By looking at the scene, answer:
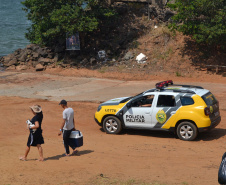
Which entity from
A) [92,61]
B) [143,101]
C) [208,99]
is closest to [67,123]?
[143,101]

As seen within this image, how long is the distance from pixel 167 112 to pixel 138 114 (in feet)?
3.40

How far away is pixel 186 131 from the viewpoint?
1286cm

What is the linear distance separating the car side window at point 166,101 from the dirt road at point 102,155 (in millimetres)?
1200

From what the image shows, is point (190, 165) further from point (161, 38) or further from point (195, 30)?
point (161, 38)

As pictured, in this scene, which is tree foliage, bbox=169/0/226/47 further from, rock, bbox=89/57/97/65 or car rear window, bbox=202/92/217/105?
car rear window, bbox=202/92/217/105

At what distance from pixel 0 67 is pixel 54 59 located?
4900mm

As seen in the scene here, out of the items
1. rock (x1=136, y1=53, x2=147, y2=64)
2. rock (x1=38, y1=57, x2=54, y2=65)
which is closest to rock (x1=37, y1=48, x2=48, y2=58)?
rock (x1=38, y1=57, x2=54, y2=65)

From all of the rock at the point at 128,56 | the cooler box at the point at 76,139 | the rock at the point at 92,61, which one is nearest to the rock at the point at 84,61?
the rock at the point at 92,61

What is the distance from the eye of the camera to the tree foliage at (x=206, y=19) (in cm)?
2494

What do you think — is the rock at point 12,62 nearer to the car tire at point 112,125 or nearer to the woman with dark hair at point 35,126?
the car tire at point 112,125

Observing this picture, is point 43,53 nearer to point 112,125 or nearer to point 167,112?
point 112,125

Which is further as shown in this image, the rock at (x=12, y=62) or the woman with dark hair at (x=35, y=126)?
the rock at (x=12, y=62)

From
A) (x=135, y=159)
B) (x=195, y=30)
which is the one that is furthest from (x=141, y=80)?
(x=135, y=159)

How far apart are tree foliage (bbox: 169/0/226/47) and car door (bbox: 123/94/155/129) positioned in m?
12.9
